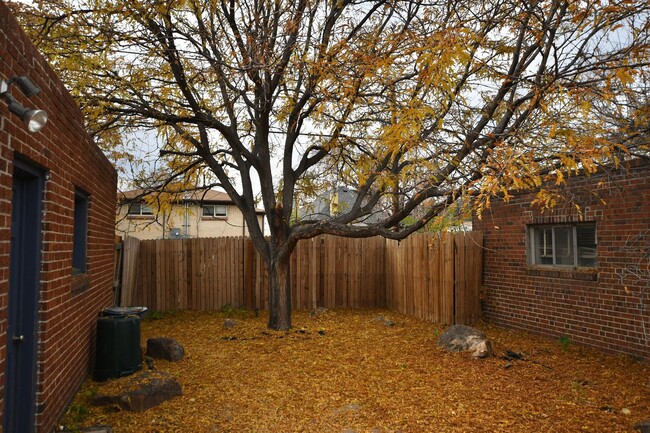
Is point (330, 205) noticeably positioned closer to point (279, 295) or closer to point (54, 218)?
point (279, 295)

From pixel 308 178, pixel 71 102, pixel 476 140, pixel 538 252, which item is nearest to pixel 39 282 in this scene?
pixel 71 102

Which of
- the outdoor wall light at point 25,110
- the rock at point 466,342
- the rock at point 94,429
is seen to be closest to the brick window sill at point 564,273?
the rock at point 466,342

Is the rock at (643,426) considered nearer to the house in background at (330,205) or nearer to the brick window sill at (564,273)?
the brick window sill at (564,273)

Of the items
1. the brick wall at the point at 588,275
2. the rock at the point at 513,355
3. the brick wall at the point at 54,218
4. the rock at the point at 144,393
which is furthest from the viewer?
the rock at the point at 513,355

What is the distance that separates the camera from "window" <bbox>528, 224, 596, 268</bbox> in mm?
7617

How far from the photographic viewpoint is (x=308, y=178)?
10.7 m

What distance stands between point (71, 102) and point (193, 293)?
7082mm

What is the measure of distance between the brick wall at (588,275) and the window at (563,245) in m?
0.18

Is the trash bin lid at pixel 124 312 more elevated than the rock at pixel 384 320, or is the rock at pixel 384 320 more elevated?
the trash bin lid at pixel 124 312

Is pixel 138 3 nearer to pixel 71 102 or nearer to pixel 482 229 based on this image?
pixel 71 102

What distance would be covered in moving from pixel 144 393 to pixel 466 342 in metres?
4.69

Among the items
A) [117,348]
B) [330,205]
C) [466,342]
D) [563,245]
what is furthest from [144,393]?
[330,205]

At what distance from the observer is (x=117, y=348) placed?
5820mm

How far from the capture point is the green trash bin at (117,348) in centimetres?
577
